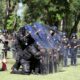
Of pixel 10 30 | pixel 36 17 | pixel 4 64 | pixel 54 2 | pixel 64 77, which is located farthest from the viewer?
pixel 10 30

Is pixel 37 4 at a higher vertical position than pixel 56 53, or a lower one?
higher

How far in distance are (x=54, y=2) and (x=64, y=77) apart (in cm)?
1699

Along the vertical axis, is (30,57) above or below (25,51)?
below

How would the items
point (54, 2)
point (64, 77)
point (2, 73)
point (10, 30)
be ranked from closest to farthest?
1. point (64, 77)
2. point (2, 73)
3. point (54, 2)
4. point (10, 30)

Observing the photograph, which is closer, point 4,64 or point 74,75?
point 74,75

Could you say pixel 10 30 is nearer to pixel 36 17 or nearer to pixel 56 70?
pixel 36 17

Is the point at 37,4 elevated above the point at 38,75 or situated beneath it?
elevated above

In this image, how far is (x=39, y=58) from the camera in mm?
16812

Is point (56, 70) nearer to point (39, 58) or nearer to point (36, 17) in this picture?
point (39, 58)

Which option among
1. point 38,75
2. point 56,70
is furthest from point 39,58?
point 56,70

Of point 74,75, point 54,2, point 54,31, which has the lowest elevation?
point 74,75

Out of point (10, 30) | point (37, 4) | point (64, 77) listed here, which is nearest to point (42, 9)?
point (37, 4)

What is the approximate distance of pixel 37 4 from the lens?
3328cm

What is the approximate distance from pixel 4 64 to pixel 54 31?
Result: 8.76 ft
